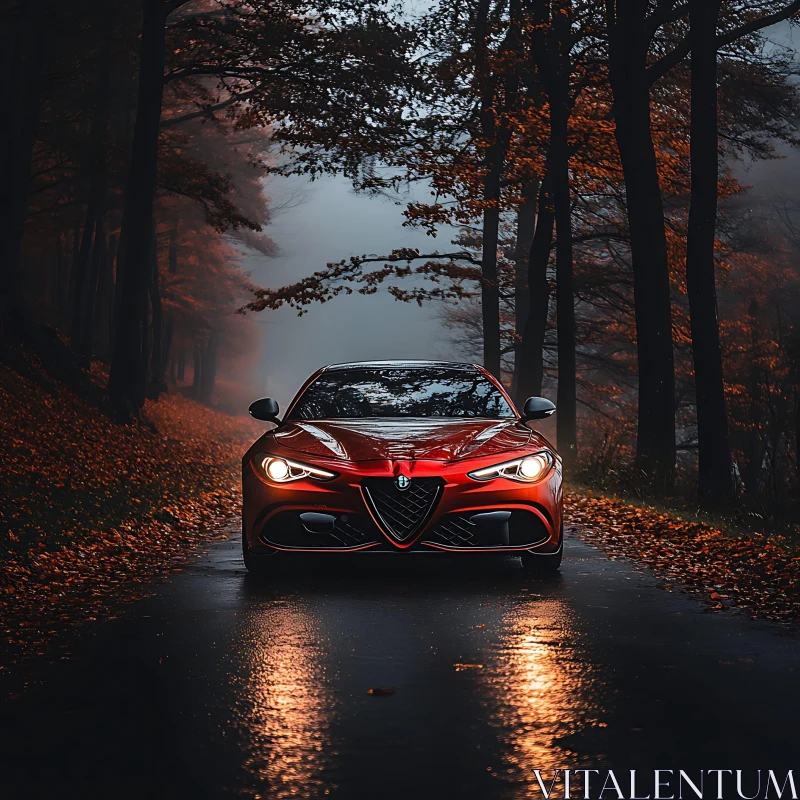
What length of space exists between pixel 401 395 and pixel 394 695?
5243 mm

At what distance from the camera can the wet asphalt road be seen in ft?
14.4

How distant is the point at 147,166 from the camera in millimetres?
24641

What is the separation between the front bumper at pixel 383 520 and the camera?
339 inches

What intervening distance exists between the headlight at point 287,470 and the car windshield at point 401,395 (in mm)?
1328

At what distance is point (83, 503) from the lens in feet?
45.6

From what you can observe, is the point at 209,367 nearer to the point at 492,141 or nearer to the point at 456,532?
the point at 492,141

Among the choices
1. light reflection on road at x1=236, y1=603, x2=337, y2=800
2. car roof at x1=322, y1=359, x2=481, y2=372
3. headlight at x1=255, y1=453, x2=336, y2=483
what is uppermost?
car roof at x1=322, y1=359, x2=481, y2=372

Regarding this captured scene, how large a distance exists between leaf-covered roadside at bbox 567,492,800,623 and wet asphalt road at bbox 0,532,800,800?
1.60ft

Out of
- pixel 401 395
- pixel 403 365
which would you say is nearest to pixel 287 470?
pixel 401 395

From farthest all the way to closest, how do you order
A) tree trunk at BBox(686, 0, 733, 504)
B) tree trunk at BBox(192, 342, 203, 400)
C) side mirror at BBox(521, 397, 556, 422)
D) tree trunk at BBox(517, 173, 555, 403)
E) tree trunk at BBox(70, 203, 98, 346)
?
tree trunk at BBox(192, 342, 203, 400)
tree trunk at BBox(70, 203, 98, 346)
tree trunk at BBox(517, 173, 555, 403)
tree trunk at BBox(686, 0, 733, 504)
side mirror at BBox(521, 397, 556, 422)

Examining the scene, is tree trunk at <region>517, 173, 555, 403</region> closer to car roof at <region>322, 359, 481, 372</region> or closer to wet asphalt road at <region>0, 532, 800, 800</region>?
car roof at <region>322, 359, 481, 372</region>

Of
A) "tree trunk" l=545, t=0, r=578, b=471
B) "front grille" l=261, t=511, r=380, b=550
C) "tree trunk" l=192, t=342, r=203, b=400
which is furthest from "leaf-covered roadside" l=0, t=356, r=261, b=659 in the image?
"tree trunk" l=192, t=342, r=203, b=400

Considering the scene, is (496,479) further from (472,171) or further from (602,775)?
(472,171)

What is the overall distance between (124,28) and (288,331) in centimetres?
14178
